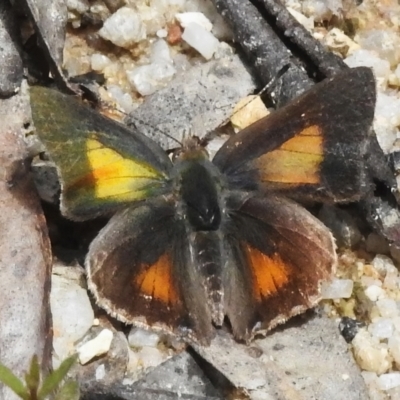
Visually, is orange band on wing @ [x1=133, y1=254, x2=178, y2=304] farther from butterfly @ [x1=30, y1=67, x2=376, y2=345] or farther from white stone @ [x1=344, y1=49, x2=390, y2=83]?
white stone @ [x1=344, y1=49, x2=390, y2=83]

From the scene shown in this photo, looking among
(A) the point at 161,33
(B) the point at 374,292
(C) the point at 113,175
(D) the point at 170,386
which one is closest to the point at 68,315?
(D) the point at 170,386

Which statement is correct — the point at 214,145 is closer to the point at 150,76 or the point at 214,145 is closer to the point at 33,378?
the point at 150,76

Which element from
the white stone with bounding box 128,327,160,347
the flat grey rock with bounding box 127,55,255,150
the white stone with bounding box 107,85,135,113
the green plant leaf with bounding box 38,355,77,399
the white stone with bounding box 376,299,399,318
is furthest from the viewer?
the white stone with bounding box 107,85,135,113

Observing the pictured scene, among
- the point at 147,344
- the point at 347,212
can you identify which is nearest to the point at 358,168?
the point at 347,212

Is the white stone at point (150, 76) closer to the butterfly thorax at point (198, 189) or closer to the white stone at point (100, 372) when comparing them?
the butterfly thorax at point (198, 189)

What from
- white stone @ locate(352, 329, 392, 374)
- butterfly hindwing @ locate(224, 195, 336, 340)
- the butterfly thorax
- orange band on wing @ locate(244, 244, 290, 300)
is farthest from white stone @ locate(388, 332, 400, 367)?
the butterfly thorax

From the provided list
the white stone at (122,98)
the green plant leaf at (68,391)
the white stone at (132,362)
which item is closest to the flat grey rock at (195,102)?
the white stone at (122,98)
